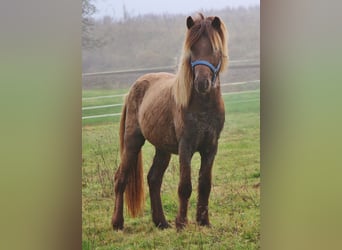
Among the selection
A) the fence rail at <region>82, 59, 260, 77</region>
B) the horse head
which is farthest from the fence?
the horse head

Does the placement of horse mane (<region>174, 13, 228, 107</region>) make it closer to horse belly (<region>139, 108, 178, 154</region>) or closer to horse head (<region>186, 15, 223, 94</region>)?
horse head (<region>186, 15, 223, 94</region>)

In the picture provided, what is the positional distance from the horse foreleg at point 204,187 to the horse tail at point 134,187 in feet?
0.96

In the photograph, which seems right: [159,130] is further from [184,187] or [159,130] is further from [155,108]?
[184,187]

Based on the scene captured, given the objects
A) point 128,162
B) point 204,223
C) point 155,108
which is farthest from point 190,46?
point 204,223

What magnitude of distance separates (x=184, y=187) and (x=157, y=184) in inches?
5.5

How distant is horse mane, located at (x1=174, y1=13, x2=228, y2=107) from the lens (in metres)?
2.44
